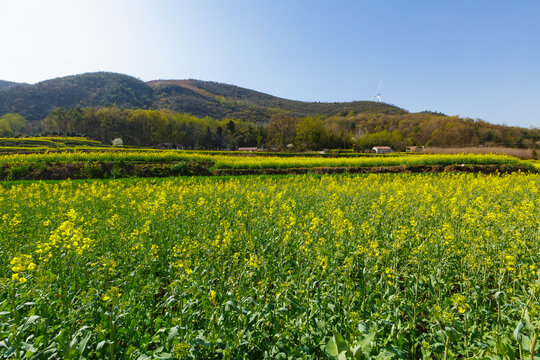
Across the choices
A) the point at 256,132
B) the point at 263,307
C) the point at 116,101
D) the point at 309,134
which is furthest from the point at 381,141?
the point at 116,101

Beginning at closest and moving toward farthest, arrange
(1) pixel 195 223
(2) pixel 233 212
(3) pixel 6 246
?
(3) pixel 6 246 < (1) pixel 195 223 < (2) pixel 233 212

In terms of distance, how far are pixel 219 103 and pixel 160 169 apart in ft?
601

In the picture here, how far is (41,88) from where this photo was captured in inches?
5728

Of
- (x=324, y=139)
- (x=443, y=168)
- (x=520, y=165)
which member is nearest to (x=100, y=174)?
(x=443, y=168)

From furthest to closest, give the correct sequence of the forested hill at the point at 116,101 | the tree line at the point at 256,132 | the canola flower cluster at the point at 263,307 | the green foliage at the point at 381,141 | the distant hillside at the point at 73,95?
the forested hill at the point at 116,101 < the distant hillside at the point at 73,95 < the green foliage at the point at 381,141 < the tree line at the point at 256,132 < the canola flower cluster at the point at 263,307

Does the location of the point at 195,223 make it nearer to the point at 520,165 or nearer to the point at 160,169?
the point at 160,169

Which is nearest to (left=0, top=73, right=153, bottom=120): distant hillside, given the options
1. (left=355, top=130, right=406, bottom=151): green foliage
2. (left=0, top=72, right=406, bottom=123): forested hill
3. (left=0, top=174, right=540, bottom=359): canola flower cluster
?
(left=0, top=72, right=406, bottom=123): forested hill

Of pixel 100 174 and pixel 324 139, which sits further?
pixel 324 139

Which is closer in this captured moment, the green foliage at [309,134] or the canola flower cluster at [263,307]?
the canola flower cluster at [263,307]

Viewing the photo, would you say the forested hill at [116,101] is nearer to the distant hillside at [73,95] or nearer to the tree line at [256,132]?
the distant hillside at [73,95]

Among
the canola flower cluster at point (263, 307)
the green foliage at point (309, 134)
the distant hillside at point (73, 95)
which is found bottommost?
the canola flower cluster at point (263, 307)

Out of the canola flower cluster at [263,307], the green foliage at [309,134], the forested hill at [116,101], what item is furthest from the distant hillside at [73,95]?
the canola flower cluster at [263,307]

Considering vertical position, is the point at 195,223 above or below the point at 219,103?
below

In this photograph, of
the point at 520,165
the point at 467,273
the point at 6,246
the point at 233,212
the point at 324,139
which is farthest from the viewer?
the point at 324,139
